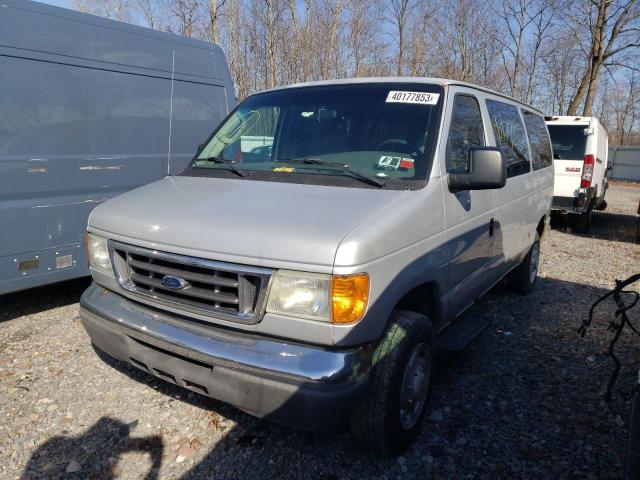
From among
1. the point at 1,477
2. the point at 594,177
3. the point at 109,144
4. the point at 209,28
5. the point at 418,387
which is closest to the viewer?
the point at 1,477

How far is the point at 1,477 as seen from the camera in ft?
8.61

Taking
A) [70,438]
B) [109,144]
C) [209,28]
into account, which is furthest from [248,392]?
[209,28]

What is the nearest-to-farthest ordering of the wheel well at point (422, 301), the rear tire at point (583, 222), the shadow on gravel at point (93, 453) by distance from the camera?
1. the shadow on gravel at point (93, 453)
2. the wheel well at point (422, 301)
3. the rear tire at point (583, 222)

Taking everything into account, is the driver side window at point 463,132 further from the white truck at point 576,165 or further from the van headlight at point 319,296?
the white truck at point 576,165

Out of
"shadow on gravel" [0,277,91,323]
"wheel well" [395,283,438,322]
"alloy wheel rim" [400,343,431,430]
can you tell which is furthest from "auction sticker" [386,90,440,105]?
"shadow on gravel" [0,277,91,323]

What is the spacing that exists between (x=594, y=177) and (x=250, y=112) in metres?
8.19

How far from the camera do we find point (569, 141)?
9.61m

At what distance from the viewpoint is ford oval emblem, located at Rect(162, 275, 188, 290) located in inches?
99.2

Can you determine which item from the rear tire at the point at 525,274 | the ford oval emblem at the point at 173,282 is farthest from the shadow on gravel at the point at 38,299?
the rear tire at the point at 525,274

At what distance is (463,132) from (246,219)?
5.88 ft

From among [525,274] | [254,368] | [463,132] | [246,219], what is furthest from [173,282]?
[525,274]

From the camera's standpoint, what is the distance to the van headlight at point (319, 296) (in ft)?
7.15

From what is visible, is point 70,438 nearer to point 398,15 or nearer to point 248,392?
point 248,392

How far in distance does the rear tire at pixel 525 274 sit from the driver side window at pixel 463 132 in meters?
2.32
